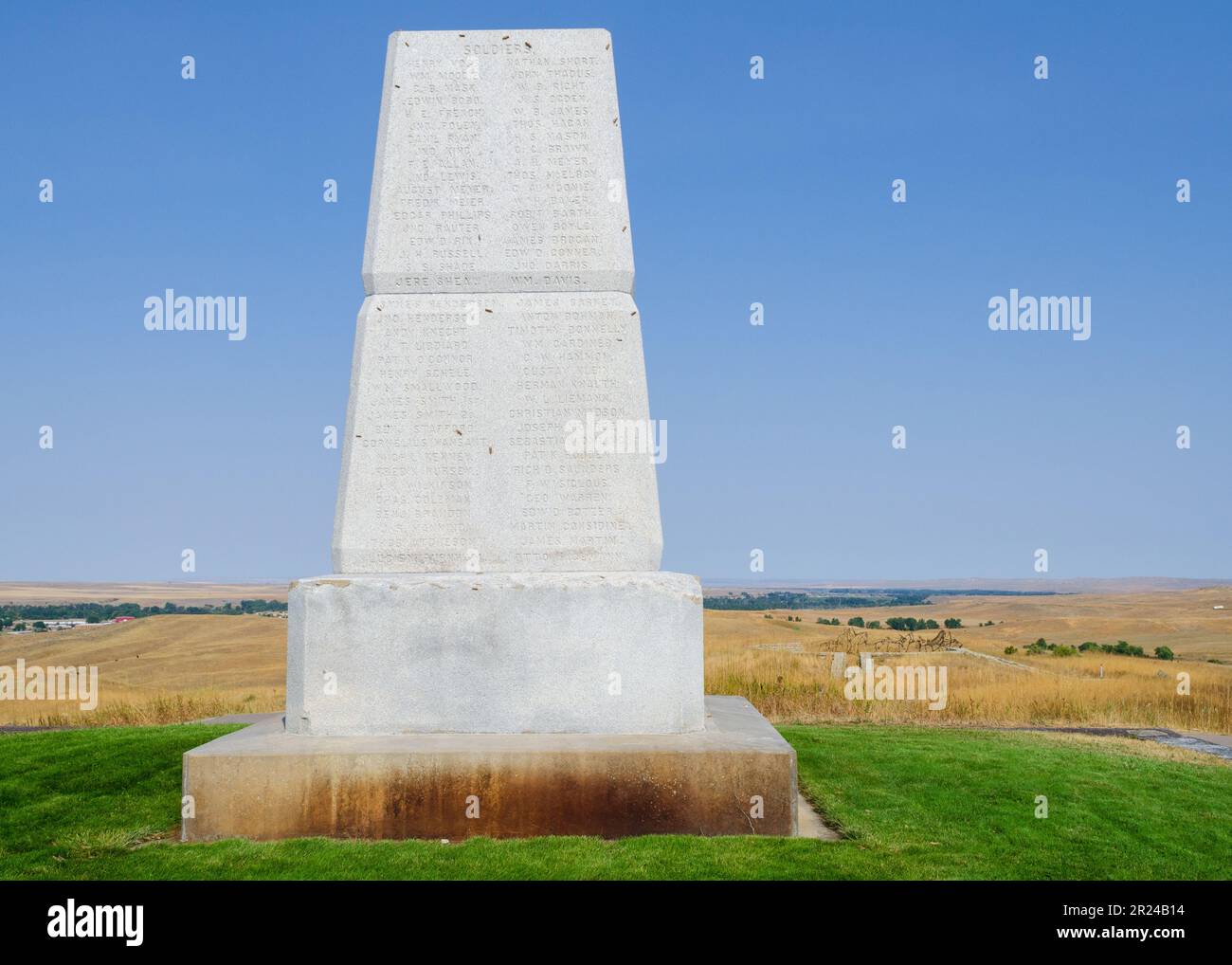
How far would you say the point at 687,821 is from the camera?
23.1 feet

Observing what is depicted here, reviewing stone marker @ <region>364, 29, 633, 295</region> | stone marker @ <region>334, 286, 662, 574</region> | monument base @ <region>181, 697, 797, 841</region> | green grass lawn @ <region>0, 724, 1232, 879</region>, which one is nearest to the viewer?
green grass lawn @ <region>0, 724, 1232, 879</region>

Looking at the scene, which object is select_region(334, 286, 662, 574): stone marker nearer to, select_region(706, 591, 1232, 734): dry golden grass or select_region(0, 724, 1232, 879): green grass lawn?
select_region(0, 724, 1232, 879): green grass lawn

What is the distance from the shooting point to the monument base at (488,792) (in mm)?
7023

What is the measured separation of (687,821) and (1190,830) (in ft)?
12.4

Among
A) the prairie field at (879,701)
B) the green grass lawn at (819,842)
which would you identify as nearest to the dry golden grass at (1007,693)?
the prairie field at (879,701)

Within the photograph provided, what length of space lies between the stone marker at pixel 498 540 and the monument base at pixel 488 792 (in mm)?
14

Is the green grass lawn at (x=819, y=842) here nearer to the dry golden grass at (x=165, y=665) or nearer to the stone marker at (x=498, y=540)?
the stone marker at (x=498, y=540)

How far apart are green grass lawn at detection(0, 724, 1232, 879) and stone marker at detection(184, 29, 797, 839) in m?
0.35

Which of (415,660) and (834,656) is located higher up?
(415,660)

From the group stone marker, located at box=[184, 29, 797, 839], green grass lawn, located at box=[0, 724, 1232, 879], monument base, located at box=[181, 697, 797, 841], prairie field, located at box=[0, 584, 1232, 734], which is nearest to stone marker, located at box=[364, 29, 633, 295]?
stone marker, located at box=[184, 29, 797, 839]

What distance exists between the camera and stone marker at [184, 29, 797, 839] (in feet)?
23.2
